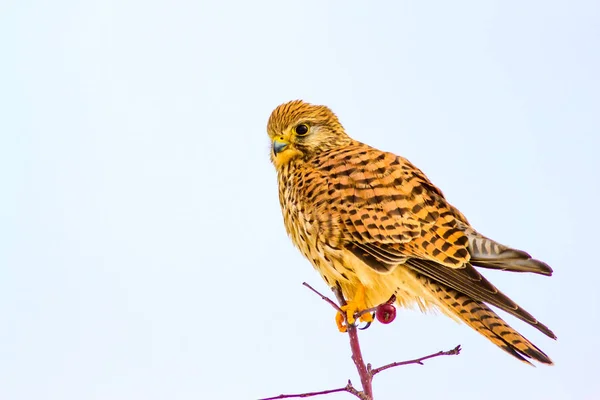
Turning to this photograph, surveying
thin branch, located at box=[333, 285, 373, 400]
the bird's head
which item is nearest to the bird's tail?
thin branch, located at box=[333, 285, 373, 400]

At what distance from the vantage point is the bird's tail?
2086mm

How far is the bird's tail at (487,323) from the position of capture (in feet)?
6.84

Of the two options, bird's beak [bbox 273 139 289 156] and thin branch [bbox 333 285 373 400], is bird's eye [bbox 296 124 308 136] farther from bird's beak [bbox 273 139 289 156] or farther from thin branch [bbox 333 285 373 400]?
thin branch [bbox 333 285 373 400]

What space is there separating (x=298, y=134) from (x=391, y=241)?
2.86 feet

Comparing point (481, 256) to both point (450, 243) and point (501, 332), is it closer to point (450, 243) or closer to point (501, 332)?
point (450, 243)

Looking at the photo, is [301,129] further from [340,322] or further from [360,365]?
[360,365]

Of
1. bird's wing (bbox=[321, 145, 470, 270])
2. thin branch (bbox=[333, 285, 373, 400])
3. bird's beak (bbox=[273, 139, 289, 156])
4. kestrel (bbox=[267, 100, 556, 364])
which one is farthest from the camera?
bird's beak (bbox=[273, 139, 289, 156])

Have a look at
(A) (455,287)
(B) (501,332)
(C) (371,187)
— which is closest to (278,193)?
(C) (371,187)

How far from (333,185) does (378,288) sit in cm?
43

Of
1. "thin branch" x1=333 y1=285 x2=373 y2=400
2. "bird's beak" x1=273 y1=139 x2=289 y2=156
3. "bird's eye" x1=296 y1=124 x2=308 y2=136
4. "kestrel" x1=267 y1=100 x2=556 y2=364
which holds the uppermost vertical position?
"bird's eye" x1=296 y1=124 x2=308 y2=136

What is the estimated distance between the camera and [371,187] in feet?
9.02

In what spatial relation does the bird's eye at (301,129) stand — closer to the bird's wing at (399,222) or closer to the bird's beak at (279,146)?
the bird's beak at (279,146)

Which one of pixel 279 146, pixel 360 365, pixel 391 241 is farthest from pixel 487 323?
pixel 279 146

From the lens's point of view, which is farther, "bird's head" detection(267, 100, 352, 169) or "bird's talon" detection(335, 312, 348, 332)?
"bird's head" detection(267, 100, 352, 169)
